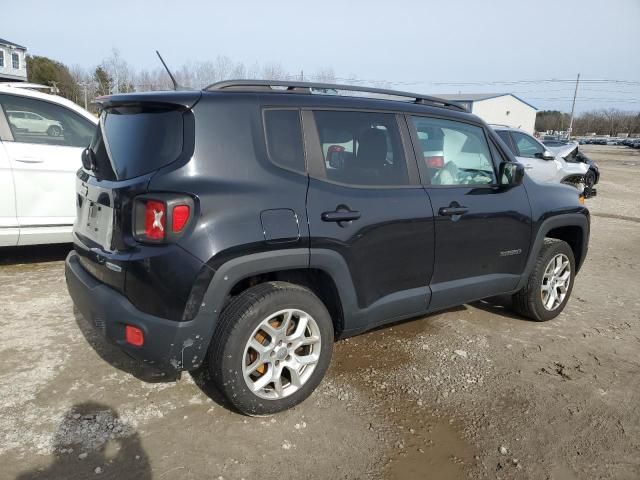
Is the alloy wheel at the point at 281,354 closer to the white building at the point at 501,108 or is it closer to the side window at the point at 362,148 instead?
the side window at the point at 362,148

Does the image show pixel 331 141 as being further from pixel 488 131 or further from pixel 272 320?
pixel 488 131

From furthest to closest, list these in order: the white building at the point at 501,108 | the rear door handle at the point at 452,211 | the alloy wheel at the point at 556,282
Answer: the white building at the point at 501,108
the alloy wheel at the point at 556,282
the rear door handle at the point at 452,211

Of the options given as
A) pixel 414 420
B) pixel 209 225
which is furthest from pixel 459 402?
pixel 209 225

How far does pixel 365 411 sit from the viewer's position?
2986 mm

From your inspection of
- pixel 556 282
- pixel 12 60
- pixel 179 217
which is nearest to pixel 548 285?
pixel 556 282

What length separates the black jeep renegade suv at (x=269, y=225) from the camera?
248 cm

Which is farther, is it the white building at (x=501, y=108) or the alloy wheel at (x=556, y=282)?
the white building at (x=501, y=108)

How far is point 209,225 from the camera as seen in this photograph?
2.46 metres

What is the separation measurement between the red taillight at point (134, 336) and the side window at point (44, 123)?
3301mm

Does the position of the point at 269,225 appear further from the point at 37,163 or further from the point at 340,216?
the point at 37,163

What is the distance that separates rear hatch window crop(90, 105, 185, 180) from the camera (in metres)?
2.56

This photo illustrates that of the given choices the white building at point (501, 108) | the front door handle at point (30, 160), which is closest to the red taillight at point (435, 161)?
the front door handle at point (30, 160)

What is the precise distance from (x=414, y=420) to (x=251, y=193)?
1626 millimetres

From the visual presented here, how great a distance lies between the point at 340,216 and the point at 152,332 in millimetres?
1186
